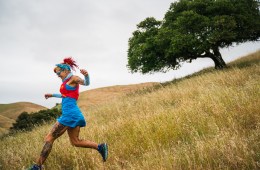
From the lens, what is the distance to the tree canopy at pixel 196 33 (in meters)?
17.6

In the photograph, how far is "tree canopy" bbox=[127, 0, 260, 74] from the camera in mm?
17594

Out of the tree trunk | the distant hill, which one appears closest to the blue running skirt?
the tree trunk

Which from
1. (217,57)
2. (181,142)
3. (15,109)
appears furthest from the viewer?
(15,109)

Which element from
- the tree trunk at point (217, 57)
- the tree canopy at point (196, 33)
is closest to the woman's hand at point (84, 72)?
the tree canopy at point (196, 33)

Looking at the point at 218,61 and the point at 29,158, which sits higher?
the point at 218,61

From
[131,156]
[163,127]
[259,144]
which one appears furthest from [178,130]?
[259,144]

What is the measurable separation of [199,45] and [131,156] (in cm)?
1463

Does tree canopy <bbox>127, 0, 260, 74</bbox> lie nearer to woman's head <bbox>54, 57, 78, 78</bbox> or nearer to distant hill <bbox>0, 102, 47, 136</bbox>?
woman's head <bbox>54, 57, 78, 78</bbox>

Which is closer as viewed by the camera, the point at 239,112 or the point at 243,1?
the point at 239,112

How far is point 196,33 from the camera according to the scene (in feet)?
60.5

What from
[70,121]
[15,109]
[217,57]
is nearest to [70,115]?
[70,121]

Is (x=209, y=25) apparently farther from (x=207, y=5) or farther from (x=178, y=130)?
(x=178, y=130)

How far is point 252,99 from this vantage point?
5.57 m

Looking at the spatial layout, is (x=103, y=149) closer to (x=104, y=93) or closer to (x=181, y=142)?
(x=181, y=142)
